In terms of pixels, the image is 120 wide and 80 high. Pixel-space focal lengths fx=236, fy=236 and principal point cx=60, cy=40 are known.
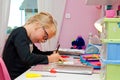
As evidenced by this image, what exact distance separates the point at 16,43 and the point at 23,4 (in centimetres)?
222

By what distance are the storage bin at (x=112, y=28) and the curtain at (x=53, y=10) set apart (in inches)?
105

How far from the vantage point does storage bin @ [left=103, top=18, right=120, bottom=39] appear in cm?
92

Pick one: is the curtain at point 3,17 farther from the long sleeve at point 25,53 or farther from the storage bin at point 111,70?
the storage bin at point 111,70

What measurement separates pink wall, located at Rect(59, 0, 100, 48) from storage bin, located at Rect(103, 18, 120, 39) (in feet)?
8.83

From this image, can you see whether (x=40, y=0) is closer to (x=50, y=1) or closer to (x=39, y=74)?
(x=50, y=1)

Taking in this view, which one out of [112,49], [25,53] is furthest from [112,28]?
[25,53]

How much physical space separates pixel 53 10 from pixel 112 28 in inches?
108

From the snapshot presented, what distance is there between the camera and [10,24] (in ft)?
12.0

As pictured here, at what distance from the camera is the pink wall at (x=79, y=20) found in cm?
362

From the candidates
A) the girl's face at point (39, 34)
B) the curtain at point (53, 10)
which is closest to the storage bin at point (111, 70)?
the girl's face at point (39, 34)

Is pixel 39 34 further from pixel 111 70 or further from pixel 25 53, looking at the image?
pixel 111 70

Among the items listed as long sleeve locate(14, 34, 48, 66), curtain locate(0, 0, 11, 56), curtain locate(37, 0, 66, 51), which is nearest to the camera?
long sleeve locate(14, 34, 48, 66)

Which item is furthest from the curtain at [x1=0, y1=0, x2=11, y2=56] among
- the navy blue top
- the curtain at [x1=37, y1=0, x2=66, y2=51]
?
the navy blue top

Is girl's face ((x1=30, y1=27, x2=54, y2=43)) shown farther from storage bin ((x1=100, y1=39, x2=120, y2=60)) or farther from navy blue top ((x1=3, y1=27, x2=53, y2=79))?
storage bin ((x1=100, y1=39, x2=120, y2=60))
